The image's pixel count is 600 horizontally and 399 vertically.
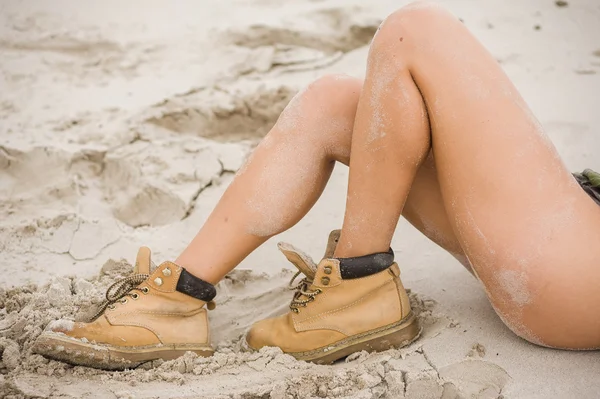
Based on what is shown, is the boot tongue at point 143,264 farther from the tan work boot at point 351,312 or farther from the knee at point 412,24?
the knee at point 412,24

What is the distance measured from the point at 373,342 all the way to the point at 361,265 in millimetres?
206

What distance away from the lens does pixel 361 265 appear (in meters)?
1.77

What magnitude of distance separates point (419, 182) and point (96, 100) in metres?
2.00

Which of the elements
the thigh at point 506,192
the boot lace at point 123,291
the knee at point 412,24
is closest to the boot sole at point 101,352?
the boot lace at point 123,291

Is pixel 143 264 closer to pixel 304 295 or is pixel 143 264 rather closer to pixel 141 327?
pixel 141 327

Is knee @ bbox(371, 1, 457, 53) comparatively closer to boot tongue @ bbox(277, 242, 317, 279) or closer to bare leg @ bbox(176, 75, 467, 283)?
bare leg @ bbox(176, 75, 467, 283)

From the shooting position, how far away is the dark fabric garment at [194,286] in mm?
1852

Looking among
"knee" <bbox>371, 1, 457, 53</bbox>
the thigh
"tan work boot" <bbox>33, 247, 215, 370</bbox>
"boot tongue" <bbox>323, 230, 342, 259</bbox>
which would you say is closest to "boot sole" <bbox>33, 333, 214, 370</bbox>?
"tan work boot" <bbox>33, 247, 215, 370</bbox>

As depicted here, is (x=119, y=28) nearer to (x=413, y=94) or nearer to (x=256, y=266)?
(x=256, y=266)

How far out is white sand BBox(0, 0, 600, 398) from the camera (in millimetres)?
1684

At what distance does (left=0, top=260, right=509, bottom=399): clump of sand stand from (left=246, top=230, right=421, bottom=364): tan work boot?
0.04m

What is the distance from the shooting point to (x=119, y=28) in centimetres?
382

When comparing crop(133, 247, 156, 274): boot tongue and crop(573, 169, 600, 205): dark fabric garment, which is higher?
crop(573, 169, 600, 205): dark fabric garment

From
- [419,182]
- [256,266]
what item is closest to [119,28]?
[256,266]
